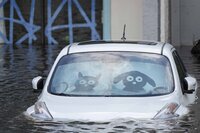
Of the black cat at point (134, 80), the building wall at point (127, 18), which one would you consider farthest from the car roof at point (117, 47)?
the building wall at point (127, 18)

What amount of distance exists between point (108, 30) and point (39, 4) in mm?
3089

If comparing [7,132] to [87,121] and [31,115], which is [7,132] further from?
[87,121]

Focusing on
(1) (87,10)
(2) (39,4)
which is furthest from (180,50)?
(2) (39,4)

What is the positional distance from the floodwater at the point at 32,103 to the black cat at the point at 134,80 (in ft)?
1.84

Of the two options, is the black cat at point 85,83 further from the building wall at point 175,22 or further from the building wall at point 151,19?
the building wall at point 175,22

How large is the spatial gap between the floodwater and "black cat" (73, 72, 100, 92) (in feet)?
2.12

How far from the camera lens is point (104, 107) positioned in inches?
255

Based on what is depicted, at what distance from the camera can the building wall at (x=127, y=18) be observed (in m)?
21.5

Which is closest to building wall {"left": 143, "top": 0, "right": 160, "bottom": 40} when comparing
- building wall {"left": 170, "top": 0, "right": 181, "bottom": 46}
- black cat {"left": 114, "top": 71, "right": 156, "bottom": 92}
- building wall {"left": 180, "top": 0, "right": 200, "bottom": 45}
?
building wall {"left": 170, "top": 0, "right": 181, "bottom": 46}

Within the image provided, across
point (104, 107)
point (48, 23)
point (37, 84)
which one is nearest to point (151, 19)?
point (48, 23)

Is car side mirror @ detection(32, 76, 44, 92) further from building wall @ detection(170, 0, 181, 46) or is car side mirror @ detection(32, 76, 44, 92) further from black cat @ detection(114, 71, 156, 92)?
building wall @ detection(170, 0, 181, 46)

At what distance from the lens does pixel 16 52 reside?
66.2ft

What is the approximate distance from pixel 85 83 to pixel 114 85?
363mm

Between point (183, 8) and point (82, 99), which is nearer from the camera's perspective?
point (82, 99)
